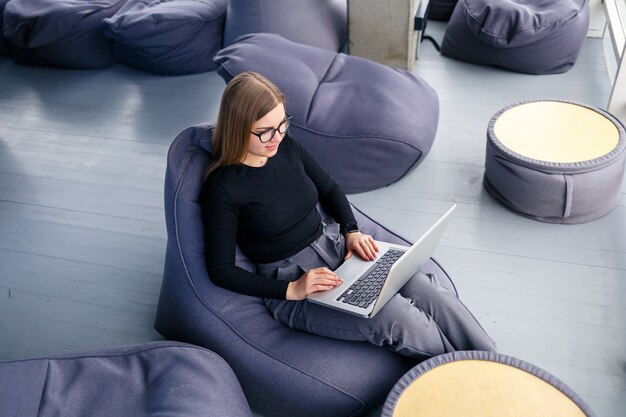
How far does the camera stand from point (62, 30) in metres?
4.36

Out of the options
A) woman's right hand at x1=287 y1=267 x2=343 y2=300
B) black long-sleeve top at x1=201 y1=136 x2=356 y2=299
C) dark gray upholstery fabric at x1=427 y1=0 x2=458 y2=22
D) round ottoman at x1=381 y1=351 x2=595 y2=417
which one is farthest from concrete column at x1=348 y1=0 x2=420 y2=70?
round ottoman at x1=381 y1=351 x2=595 y2=417

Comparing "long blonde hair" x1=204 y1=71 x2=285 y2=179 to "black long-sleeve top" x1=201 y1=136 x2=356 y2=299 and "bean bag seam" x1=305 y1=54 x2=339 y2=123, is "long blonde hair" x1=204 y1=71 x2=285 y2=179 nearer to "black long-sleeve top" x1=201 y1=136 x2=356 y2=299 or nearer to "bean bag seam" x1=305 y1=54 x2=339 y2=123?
"black long-sleeve top" x1=201 y1=136 x2=356 y2=299

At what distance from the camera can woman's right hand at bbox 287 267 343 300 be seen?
2111 millimetres

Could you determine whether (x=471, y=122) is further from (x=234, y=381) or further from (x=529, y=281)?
(x=234, y=381)

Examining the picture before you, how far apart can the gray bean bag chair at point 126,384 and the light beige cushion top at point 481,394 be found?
540 mm

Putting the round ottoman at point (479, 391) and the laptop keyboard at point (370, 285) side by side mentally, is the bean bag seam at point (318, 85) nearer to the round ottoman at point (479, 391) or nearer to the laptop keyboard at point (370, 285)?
the laptop keyboard at point (370, 285)

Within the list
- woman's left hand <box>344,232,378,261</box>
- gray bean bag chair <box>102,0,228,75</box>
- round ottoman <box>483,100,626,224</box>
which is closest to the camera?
woman's left hand <box>344,232,378,261</box>

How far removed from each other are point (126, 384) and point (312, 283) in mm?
629

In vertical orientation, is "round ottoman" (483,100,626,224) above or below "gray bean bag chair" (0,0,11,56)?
above

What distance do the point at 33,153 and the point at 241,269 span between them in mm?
2102

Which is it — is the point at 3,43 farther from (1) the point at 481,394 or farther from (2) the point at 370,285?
(1) the point at 481,394

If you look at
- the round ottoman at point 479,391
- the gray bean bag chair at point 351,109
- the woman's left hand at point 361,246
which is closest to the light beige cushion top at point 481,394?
the round ottoman at point 479,391

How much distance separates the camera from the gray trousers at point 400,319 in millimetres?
2090

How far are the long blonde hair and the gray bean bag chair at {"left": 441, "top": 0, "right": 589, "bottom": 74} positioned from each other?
7.55 ft
